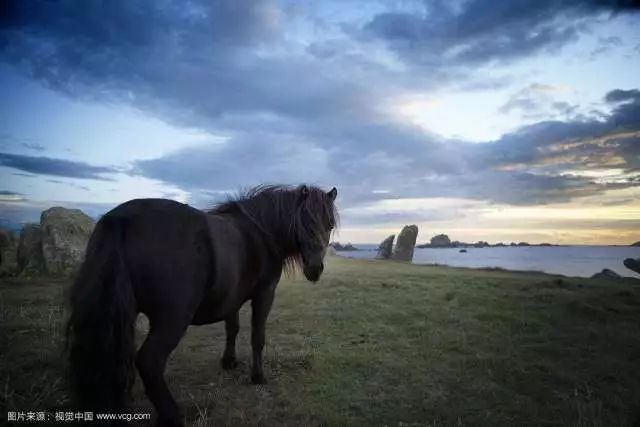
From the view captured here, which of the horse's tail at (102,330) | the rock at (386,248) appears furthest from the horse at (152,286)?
the rock at (386,248)

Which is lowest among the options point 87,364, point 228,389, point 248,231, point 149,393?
point 228,389

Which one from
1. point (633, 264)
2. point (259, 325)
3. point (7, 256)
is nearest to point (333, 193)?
point (259, 325)

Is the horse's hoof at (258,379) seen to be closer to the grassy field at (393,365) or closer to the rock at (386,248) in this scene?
the grassy field at (393,365)

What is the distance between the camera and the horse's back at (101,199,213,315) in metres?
3.53

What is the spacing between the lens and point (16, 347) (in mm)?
5703

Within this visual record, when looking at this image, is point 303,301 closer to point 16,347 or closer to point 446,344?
point 446,344

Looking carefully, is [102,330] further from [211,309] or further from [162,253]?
[211,309]

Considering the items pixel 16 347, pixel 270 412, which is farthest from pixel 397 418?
pixel 16 347

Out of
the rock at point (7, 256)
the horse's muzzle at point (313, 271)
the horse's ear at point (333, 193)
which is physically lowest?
the rock at point (7, 256)

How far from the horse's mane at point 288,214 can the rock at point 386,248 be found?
Answer: 4199 cm

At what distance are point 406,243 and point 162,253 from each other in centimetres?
4275

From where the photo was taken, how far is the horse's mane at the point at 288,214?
5.09 metres

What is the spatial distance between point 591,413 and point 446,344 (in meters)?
2.92

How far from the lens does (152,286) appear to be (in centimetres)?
355
